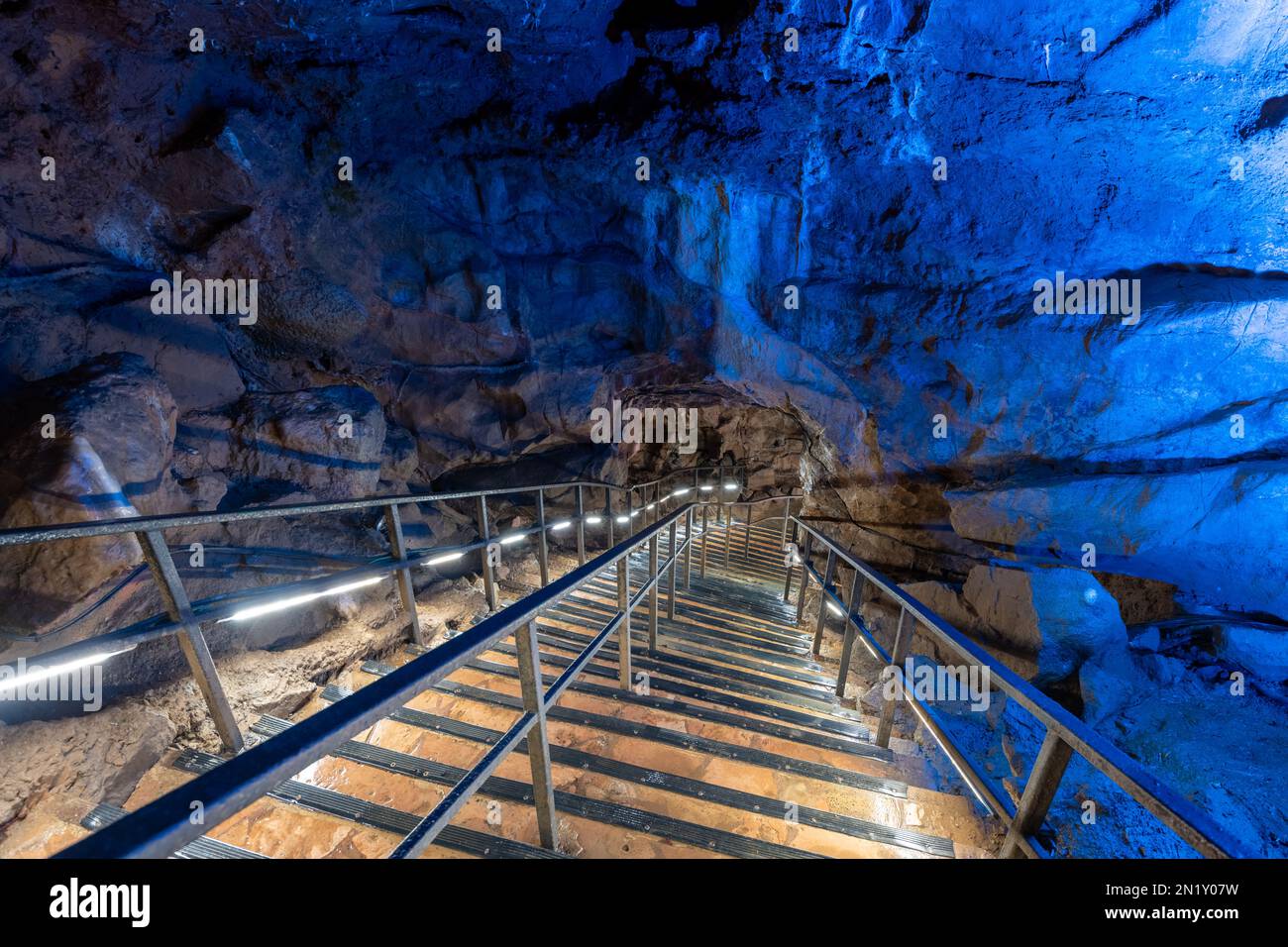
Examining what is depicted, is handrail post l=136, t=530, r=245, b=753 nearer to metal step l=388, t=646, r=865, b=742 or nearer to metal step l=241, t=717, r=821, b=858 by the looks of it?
metal step l=241, t=717, r=821, b=858

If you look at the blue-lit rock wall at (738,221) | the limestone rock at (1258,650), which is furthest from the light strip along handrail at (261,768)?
the limestone rock at (1258,650)

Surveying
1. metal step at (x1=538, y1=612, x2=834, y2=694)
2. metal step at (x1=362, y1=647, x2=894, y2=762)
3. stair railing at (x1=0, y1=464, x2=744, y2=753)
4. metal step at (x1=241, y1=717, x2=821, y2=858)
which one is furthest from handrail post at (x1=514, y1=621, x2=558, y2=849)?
metal step at (x1=538, y1=612, x2=834, y2=694)

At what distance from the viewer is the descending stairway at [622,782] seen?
6.17 feet

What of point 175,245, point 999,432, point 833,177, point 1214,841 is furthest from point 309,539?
point 999,432

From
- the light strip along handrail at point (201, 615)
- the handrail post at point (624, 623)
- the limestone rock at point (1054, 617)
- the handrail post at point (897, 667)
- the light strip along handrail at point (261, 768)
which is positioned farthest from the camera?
the limestone rock at point (1054, 617)

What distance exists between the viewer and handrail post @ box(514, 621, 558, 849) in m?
1.56

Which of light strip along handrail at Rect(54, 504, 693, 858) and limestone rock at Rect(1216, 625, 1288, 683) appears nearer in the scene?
light strip along handrail at Rect(54, 504, 693, 858)

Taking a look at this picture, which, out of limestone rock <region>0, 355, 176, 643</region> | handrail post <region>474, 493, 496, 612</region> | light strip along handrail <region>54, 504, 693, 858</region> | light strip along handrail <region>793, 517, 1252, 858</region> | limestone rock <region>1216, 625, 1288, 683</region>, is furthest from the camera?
limestone rock <region>1216, 625, 1288, 683</region>

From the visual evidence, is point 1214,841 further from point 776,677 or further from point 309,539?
point 309,539

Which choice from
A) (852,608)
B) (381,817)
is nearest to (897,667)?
(852,608)

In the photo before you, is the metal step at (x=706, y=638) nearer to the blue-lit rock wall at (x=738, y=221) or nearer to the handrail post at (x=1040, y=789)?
the handrail post at (x=1040, y=789)

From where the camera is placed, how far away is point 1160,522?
6305mm

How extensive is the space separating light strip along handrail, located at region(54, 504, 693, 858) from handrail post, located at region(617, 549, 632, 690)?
144 cm

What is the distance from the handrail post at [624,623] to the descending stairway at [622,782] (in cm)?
11
